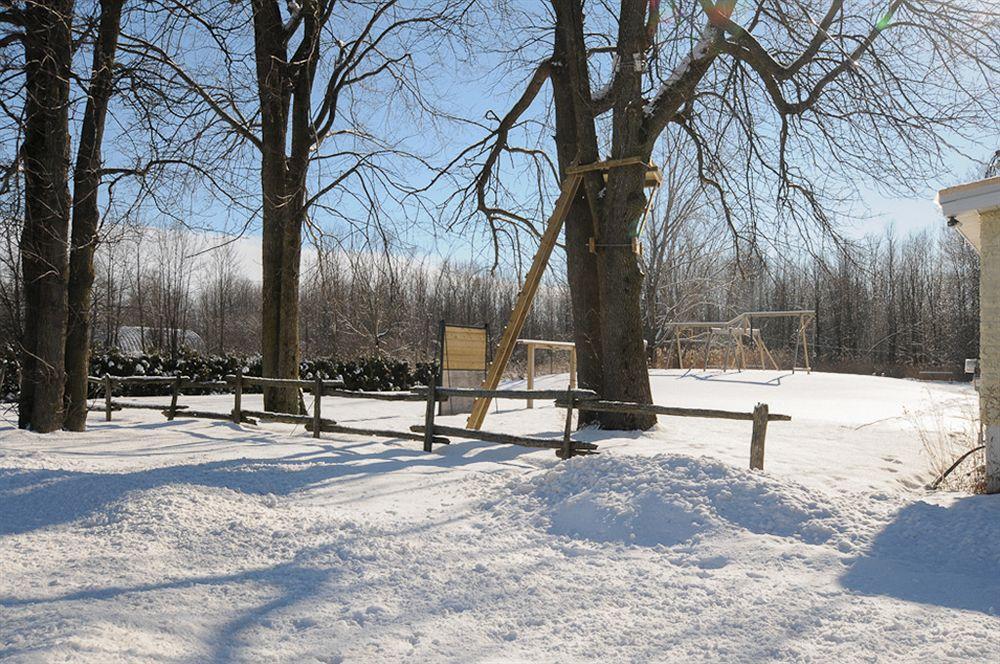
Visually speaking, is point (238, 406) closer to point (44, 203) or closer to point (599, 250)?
point (44, 203)

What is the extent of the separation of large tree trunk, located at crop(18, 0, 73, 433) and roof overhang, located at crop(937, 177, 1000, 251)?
1095cm

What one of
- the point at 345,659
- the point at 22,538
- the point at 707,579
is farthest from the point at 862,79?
the point at 22,538

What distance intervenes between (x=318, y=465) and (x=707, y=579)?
4.88 metres

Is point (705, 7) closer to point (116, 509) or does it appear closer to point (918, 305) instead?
point (116, 509)

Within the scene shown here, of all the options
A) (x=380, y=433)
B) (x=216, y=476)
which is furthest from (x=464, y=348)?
(x=216, y=476)

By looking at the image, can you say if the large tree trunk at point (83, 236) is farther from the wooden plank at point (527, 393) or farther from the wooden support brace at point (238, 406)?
the wooden plank at point (527, 393)

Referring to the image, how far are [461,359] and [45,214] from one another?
7.49 metres

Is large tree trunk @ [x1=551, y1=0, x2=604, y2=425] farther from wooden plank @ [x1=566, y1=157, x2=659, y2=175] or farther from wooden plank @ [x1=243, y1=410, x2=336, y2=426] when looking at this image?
wooden plank @ [x1=243, y1=410, x2=336, y2=426]

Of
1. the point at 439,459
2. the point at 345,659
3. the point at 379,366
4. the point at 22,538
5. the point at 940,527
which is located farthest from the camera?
the point at 379,366

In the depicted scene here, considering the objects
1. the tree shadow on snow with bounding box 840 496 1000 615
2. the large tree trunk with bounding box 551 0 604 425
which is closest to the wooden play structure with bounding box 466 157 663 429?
the large tree trunk with bounding box 551 0 604 425

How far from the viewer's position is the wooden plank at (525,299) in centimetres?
1097

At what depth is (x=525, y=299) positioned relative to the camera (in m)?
11.2

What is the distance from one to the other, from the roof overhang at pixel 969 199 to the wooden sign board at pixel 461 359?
8.81 meters

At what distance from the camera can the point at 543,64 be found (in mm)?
12133
